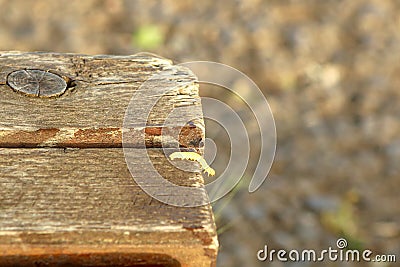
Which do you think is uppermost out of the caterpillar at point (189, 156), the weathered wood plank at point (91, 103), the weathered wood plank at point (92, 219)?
the weathered wood plank at point (91, 103)

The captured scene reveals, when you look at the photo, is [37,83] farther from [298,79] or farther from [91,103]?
[298,79]

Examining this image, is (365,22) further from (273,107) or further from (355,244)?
(355,244)

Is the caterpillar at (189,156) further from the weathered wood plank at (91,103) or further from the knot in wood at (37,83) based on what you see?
the knot in wood at (37,83)

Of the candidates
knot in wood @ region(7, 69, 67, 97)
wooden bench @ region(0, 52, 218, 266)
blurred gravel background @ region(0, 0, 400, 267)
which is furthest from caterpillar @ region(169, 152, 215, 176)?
blurred gravel background @ region(0, 0, 400, 267)

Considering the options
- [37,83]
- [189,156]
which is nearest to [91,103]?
[37,83]

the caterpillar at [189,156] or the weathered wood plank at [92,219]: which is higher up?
the caterpillar at [189,156]

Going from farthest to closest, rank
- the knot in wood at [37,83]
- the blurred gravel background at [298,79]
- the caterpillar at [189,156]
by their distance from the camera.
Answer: the blurred gravel background at [298,79] → the knot in wood at [37,83] → the caterpillar at [189,156]

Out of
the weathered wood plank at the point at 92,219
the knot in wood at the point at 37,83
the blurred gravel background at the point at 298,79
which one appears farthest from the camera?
the blurred gravel background at the point at 298,79

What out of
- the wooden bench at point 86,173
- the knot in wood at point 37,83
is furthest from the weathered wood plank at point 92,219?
the knot in wood at point 37,83
